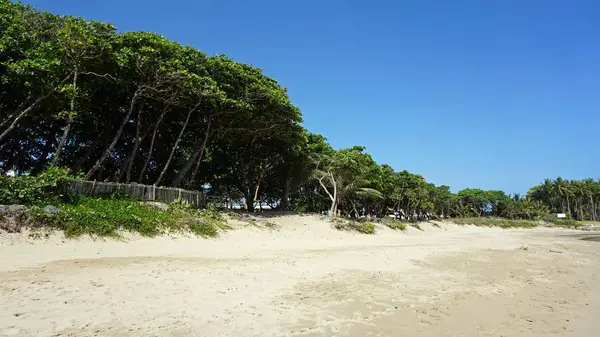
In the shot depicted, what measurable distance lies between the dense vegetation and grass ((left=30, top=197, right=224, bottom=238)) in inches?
84.3

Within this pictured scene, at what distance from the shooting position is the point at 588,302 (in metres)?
Result: 9.18

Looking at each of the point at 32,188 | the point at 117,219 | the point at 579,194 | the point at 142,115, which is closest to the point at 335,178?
the point at 142,115

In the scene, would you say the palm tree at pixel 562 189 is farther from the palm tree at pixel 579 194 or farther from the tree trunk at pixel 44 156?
the tree trunk at pixel 44 156

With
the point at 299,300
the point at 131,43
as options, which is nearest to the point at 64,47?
the point at 131,43

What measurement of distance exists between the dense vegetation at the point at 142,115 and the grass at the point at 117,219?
2142 mm

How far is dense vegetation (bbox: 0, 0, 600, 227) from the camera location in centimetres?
1883

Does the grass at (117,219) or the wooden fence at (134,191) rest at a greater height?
the wooden fence at (134,191)

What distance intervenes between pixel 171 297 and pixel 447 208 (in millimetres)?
102489

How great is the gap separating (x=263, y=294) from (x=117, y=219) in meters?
9.02


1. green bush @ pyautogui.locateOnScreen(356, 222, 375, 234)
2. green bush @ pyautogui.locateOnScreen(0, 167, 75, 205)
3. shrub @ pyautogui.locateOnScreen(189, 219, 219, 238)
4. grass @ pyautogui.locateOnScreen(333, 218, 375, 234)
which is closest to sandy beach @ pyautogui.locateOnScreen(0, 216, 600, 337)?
shrub @ pyautogui.locateOnScreen(189, 219, 219, 238)

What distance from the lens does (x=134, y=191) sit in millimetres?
19516

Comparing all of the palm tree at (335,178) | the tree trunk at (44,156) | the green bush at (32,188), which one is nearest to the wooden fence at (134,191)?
the green bush at (32,188)

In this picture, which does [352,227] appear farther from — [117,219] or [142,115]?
[142,115]

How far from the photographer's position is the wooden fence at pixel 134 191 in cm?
1681
